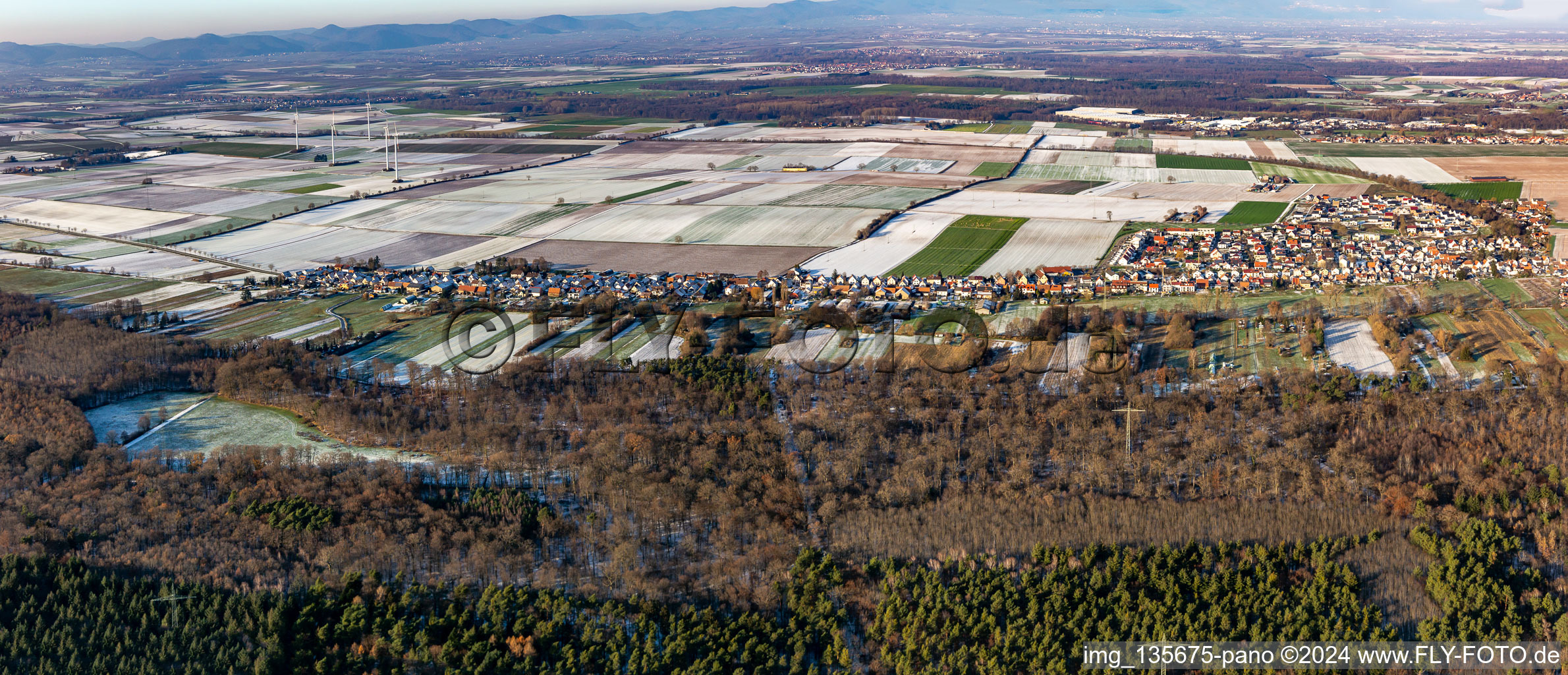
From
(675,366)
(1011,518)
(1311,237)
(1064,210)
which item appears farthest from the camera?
(1064,210)

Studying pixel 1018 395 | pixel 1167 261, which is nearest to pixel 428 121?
pixel 1167 261

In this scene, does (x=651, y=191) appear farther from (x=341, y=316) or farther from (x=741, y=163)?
(x=341, y=316)

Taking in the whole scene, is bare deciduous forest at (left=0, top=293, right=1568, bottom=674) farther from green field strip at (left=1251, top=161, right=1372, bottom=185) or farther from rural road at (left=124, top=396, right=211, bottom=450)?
green field strip at (left=1251, top=161, right=1372, bottom=185)

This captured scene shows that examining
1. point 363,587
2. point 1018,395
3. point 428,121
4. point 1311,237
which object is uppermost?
point 428,121

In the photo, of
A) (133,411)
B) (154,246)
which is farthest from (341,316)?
(154,246)

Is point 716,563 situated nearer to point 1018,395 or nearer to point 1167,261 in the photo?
point 1018,395

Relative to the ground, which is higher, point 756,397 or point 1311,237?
point 1311,237

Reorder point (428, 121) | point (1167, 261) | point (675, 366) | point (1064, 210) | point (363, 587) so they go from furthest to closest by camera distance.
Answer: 1. point (428, 121)
2. point (1064, 210)
3. point (1167, 261)
4. point (675, 366)
5. point (363, 587)

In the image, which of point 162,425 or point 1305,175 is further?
point 1305,175
